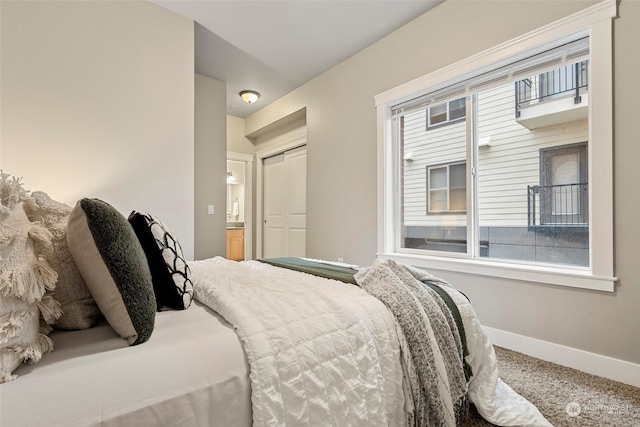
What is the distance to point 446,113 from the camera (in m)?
2.86

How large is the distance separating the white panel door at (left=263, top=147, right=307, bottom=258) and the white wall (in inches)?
84.6

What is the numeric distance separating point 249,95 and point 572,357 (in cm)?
435

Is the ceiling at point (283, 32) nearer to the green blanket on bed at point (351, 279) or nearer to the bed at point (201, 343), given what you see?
the green blanket on bed at point (351, 279)

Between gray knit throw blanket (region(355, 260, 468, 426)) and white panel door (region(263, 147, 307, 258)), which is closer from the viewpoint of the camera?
gray knit throw blanket (region(355, 260, 468, 426))

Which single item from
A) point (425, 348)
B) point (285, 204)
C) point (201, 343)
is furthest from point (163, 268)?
point (285, 204)

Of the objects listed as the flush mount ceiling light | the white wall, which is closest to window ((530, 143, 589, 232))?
the white wall

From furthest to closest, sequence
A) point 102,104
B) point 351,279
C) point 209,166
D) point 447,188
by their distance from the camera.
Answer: point 209,166, point 447,188, point 102,104, point 351,279

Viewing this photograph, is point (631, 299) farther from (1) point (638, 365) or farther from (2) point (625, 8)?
(2) point (625, 8)

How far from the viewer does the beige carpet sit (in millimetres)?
1454

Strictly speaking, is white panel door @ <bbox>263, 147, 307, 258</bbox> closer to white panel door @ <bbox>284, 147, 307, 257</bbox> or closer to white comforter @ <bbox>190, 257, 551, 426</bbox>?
white panel door @ <bbox>284, 147, 307, 257</bbox>

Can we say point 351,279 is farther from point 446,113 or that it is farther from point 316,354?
point 446,113

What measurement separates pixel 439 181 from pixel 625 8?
155 cm

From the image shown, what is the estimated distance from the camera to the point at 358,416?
3.15 ft

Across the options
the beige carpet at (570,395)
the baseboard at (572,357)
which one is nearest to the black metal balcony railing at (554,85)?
the baseboard at (572,357)
